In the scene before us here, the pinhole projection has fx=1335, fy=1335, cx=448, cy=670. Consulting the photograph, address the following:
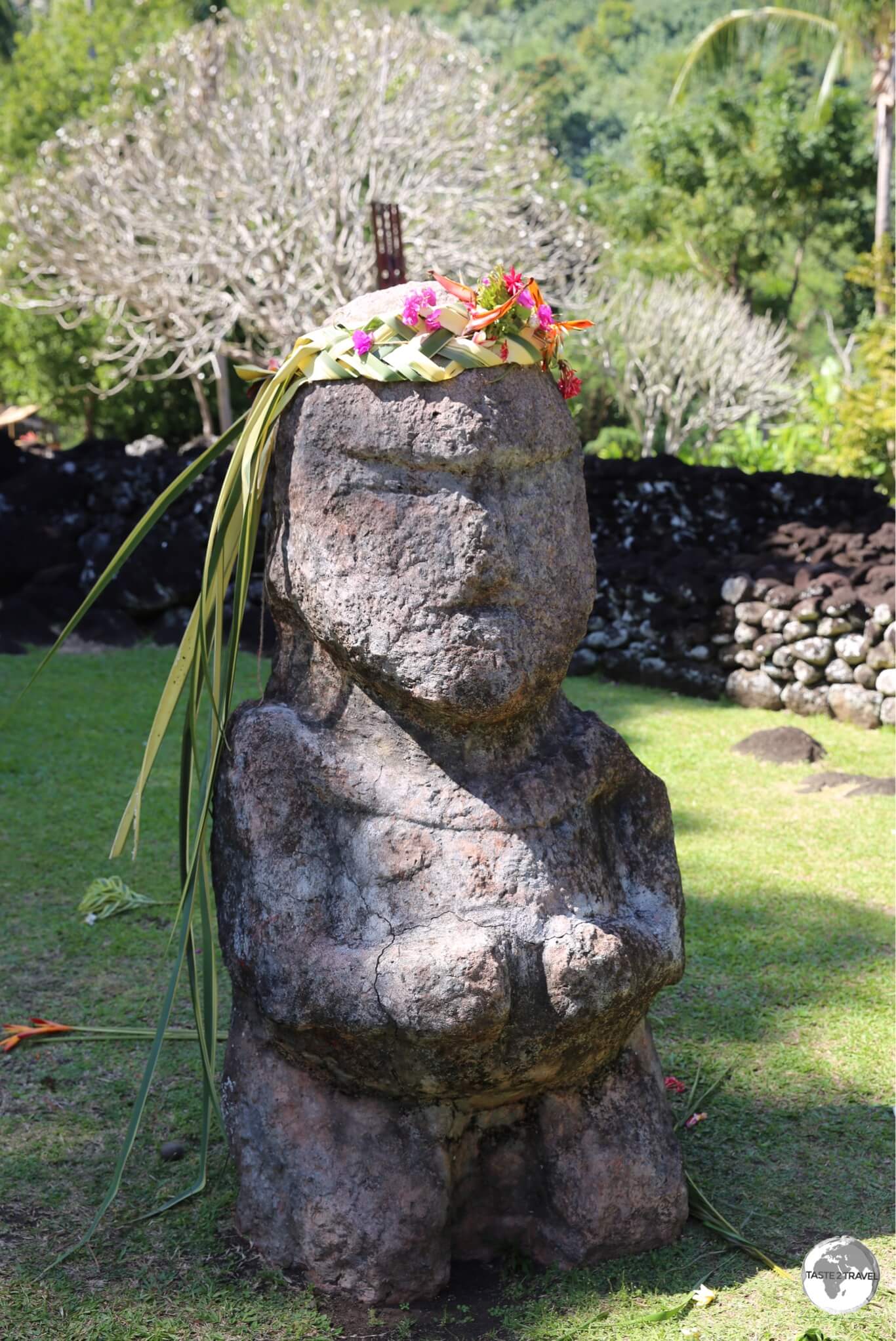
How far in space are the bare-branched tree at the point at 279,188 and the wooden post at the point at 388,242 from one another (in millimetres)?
6069

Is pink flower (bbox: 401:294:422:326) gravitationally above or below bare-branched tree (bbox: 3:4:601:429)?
below

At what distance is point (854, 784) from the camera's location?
6.07 metres

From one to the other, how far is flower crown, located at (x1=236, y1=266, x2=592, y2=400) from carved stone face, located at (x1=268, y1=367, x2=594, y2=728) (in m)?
0.03

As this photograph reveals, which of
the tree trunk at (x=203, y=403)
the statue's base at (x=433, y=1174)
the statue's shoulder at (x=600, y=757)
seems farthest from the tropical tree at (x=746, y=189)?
the statue's base at (x=433, y=1174)

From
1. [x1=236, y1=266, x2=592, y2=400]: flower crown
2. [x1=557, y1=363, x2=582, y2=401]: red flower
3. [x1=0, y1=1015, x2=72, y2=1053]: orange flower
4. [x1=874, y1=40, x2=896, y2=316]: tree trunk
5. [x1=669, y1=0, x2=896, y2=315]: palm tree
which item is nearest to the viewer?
[x1=236, y1=266, x2=592, y2=400]: flower crown

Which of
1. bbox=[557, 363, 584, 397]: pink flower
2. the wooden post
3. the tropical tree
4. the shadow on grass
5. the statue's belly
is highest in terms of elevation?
the tropical tree

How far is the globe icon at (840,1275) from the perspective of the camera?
2389 millimetres

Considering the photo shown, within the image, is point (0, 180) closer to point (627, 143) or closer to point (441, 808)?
point (441, 808)

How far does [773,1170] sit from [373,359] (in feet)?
6.45

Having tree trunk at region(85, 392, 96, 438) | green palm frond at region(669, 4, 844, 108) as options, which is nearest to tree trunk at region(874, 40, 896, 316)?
green palm frond at region(669, 4, 844, 108)

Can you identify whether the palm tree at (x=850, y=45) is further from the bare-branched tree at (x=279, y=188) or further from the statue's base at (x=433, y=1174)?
the statue's base at (x=433, y=1174)

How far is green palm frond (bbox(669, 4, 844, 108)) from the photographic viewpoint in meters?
19.2

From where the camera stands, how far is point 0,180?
59.1 feet

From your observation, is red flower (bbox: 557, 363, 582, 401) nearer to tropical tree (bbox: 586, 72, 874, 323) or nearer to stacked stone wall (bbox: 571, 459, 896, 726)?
stacked stone wall (bbox: 571, 459, 896, 726)
